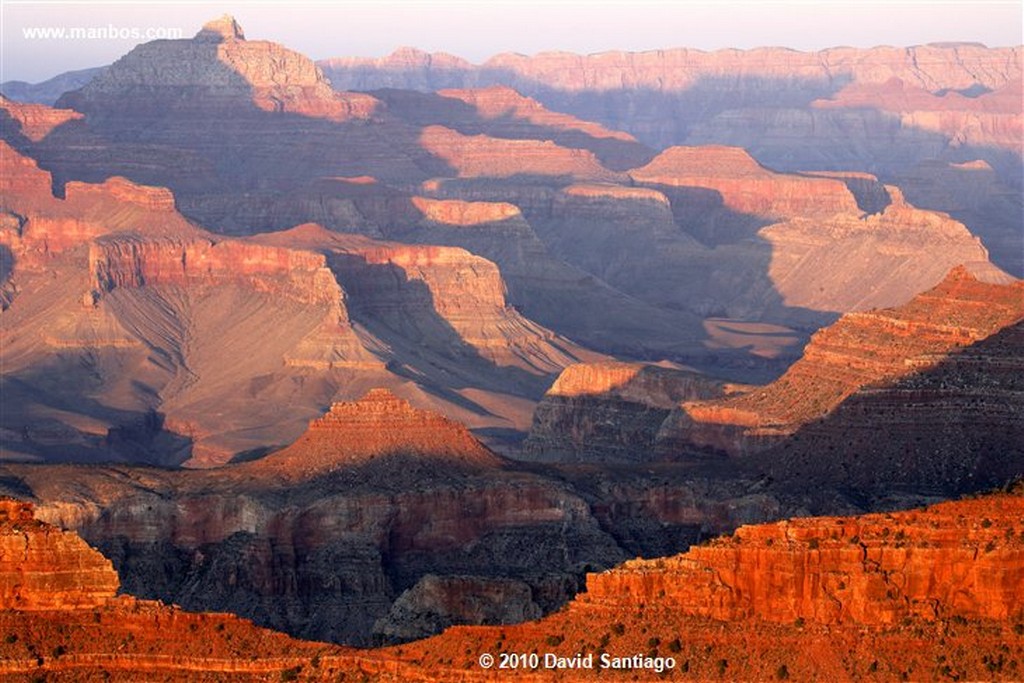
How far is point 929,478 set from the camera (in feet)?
273

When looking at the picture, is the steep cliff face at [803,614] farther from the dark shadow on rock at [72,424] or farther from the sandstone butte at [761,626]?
the dark shadow on rock at [72,424]

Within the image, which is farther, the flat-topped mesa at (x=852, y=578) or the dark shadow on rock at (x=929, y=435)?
the dark shadow on rock at (x=929, y=435)

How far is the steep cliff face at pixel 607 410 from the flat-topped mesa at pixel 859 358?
19.4 feet

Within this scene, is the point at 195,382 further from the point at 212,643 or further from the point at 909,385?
the point at 212,643

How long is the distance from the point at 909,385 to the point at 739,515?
7.94 meters

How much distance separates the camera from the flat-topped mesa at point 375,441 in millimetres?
84938

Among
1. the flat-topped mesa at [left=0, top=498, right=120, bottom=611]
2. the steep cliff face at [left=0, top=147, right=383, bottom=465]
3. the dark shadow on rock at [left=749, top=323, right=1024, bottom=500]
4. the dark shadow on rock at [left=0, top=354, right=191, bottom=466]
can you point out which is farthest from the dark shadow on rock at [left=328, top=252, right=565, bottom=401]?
the flat-topped mesa at [left=0, top=498, right=120, bottom=611]

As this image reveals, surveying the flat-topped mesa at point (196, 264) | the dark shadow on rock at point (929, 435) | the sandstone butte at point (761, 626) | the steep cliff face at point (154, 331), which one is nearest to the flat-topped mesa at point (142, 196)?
the steep cliff face at point (154, 331)

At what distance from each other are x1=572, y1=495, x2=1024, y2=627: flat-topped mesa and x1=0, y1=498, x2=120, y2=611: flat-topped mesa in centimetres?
859

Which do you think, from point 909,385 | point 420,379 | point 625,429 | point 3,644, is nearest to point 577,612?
point 3,644

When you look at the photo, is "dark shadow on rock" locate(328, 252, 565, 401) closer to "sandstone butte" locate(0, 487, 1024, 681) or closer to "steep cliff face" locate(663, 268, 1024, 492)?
"steep cliff face" locate(663, 268, 1024, 492)

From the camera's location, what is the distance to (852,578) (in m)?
42.7

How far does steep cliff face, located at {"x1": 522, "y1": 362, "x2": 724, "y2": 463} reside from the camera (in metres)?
109

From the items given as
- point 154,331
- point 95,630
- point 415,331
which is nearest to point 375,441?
point 95,630
